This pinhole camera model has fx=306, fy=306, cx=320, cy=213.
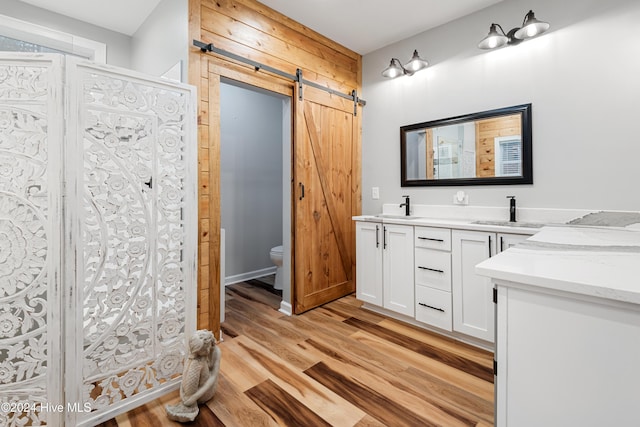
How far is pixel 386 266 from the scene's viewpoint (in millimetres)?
2818

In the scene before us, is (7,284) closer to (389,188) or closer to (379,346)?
(379,346)

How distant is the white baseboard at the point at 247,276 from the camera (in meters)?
3.87

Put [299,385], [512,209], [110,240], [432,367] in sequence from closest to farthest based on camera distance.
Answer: [110,240] → [299,385] → [432,367] → [512,209]

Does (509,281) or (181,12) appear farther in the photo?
(181,12)

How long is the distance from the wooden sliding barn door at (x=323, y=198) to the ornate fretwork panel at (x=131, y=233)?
123cm

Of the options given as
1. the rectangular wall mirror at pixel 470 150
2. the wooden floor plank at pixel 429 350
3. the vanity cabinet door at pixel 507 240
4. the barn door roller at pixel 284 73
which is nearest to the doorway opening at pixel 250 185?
the barn door roller at pixel 284 73

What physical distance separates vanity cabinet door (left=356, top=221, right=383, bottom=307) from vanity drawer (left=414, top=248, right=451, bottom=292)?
1.29 ft

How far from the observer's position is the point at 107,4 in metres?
2.58

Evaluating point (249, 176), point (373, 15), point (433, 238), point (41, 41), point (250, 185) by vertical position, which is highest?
point (373, 15)

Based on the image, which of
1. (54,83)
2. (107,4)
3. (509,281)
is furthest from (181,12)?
(509,281)

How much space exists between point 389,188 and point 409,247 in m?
0.91

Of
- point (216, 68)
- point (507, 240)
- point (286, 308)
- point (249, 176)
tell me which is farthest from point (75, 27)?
point (507, 240)

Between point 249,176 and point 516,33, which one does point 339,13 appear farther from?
point 249,176

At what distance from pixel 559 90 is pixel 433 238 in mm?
1438
